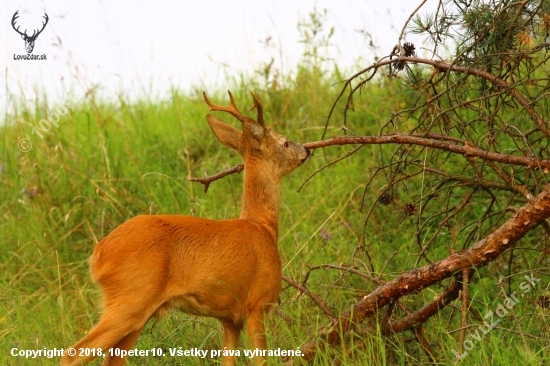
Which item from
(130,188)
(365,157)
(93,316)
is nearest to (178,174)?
(130,188)

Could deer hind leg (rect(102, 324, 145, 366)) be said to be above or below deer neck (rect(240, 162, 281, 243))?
below

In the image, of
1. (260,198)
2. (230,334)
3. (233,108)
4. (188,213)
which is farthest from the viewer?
(188,213)

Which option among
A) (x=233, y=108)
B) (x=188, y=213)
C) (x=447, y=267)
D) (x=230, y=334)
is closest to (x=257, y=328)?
(x=230, y=334)

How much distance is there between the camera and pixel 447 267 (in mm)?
4418

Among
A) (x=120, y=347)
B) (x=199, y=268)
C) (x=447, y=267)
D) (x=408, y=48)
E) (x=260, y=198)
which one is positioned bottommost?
(x=120, y=347)

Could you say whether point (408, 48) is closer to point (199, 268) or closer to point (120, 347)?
point (199, 268)

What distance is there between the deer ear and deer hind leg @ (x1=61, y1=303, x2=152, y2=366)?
121cm

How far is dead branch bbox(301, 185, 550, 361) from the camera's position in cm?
430

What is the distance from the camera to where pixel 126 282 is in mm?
4363

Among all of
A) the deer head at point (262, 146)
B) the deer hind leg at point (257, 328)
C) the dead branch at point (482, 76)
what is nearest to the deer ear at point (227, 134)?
the deer head at point (262, 146)

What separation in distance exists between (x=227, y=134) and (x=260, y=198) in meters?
0.40

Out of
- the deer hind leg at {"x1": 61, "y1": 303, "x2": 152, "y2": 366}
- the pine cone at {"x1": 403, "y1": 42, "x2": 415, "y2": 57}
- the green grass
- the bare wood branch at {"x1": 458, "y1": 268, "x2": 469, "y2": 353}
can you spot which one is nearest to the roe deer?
the deer hind leg at {"x1": 61, "y1": 303, "x2": 152, "y2": 366}

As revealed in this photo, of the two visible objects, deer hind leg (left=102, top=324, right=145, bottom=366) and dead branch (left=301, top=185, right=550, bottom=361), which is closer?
dead branch (left=301, top=185, right=550, bottom=361)

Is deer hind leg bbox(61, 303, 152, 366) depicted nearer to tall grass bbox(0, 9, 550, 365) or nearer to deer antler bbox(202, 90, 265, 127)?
tall grass bbox(0, 9, 550, 365)
